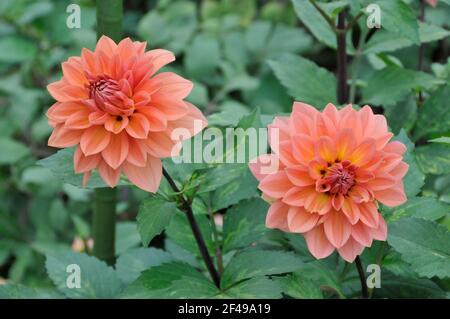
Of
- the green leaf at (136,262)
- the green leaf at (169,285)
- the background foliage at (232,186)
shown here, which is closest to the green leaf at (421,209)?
the background foliage at (232,186)

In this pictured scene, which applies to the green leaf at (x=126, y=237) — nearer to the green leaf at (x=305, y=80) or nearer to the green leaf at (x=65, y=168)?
the green leaf at (x=305, y=80)

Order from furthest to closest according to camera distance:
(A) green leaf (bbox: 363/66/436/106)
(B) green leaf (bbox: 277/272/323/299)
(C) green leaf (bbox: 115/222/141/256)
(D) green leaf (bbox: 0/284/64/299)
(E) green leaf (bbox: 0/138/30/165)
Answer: (E) green leaf (bbox: 0/138/30/165) < (C) green leaf (bbox: 115/222/141/256) < (A) green leaf (bbox: 363/66/436/106) < (D) green leaf (bbox: 0/284/64/299) < (B) green leaf (bbox: 277/272/323/299)

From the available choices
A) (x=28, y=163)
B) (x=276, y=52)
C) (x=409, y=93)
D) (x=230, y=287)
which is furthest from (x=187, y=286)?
(x=276, y=52)

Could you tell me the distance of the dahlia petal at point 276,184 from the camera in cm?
75

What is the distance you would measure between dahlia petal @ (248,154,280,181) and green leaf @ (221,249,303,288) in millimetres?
129

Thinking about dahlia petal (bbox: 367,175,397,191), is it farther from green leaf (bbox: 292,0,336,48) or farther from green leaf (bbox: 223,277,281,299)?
green leaf (bbox: 292,0,336,48)

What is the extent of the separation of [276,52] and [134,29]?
48 cm

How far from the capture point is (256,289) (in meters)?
0.84

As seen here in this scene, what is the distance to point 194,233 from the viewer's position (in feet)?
2.99

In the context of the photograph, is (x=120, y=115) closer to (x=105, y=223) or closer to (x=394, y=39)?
(x=105, y=223)

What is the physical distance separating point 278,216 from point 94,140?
0.19 m

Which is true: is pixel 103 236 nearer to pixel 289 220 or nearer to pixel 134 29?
pixel 289 220

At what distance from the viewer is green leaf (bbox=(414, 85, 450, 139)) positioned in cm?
107

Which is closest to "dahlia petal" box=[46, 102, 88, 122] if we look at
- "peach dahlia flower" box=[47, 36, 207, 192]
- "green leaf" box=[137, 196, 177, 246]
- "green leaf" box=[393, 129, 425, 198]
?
"peach dahlia flower" box=[47, 36, 207, 192]
